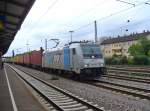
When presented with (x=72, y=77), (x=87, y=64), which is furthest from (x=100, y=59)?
(x=72, y=77)

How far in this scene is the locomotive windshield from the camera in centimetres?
2629

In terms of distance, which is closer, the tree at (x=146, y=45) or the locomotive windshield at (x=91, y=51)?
the locomotive windshield at (x=91, y=51)

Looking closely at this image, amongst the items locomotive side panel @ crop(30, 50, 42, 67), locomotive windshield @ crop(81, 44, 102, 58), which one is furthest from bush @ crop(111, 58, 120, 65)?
locomotive windshield @ crop(81, 44, 102, 58)

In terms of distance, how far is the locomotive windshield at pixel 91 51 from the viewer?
26.3 metres

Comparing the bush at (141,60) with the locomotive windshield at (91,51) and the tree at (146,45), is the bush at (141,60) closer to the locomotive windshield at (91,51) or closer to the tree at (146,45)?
the tree at (146,45)

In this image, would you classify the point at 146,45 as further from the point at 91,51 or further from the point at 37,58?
the point at 91,51

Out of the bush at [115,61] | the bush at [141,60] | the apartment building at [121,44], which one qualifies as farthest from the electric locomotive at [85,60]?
the apartment building at [121,44]

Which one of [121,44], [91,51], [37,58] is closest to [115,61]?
[37,58]

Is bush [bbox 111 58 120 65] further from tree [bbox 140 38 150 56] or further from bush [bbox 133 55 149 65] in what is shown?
tree [bbox 140 38 150 56]

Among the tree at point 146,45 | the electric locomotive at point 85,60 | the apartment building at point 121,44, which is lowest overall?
the electric locomotive at point 85,60

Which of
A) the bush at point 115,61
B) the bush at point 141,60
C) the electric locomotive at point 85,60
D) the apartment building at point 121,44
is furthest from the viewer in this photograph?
the apartment building at point 121,44

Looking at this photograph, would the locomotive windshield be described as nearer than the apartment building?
Yes

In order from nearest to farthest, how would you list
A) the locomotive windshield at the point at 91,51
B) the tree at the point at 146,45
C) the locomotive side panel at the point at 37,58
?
the locomotive windshield at the point at 91,51, the locomotive side panel at the point at 37,58, the tree at the point at 146,45

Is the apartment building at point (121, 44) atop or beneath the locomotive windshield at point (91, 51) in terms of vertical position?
atop
